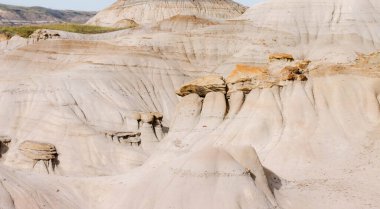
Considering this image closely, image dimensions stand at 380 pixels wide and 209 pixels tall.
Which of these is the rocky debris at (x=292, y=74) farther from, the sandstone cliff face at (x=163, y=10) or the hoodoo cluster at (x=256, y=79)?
the sandstone cliff face at (x=163, y=10)

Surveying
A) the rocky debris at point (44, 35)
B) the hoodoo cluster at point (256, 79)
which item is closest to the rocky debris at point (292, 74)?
the hoodoo cluster at point (256, 79)

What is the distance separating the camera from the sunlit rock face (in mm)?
28844

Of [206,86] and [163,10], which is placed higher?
[163,10]

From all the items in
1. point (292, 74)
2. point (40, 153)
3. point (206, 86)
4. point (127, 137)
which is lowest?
point (40, 153)

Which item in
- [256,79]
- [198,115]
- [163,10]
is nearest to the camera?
[256,79]

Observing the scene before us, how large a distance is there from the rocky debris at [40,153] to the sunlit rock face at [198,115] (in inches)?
4.1

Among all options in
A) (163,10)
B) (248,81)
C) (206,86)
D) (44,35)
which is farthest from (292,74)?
(163,10)

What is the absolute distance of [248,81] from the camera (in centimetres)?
4322

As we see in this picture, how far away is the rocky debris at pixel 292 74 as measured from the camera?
42025 mm

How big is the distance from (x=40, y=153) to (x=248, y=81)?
14976 mm

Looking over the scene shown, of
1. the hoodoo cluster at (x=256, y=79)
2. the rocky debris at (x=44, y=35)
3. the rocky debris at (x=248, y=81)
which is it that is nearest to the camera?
the hoodoo cluster at (x=256, y=79)

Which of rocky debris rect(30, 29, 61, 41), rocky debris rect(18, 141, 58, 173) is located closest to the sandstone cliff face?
rocky debris rect(30, 29, 61, 41)

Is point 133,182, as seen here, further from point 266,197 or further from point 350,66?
point 350,66

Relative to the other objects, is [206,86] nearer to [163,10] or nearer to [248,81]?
[248,81]
